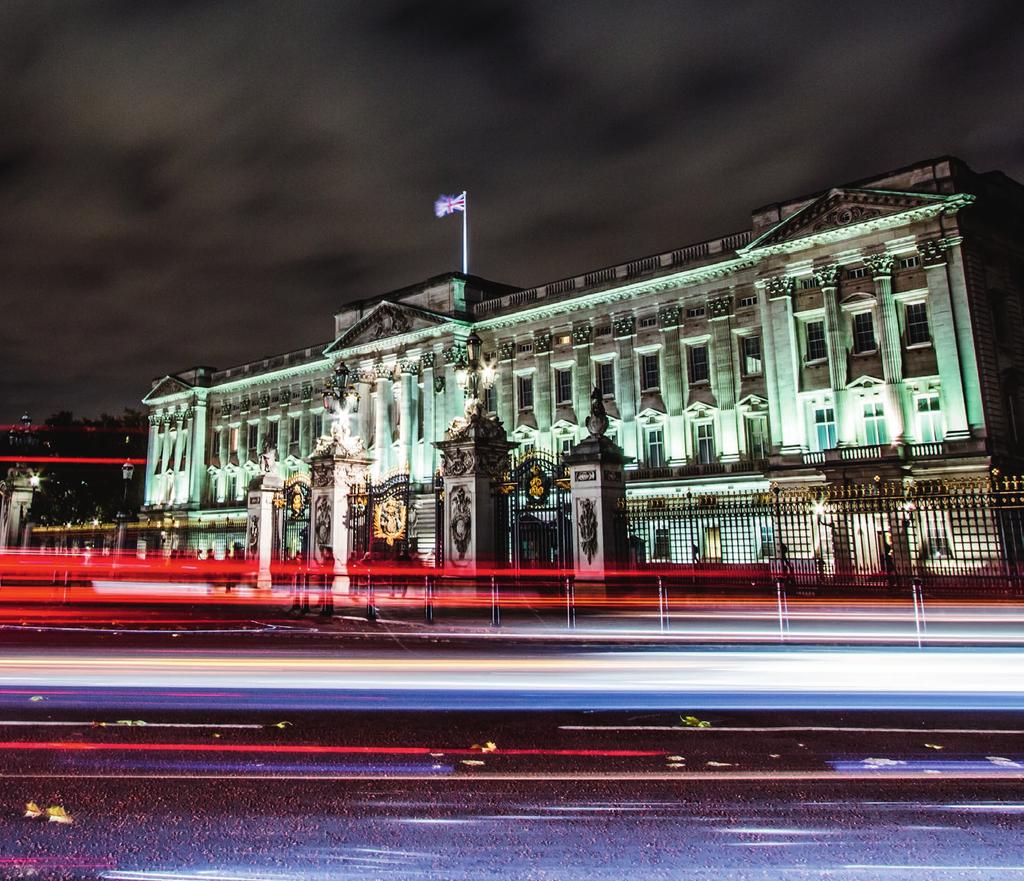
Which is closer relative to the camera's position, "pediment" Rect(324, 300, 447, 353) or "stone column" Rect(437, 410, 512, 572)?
"stone column" Rect(437, 410, 512, 572)

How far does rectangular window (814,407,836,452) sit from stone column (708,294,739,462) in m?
5.11

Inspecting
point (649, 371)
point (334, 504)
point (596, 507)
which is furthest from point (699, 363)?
point (596, 507)

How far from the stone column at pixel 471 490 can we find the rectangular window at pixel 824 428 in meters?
25.6

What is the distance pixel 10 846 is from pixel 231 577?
24.3 m

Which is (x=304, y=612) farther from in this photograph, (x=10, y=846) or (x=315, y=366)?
(x=315, y=366)

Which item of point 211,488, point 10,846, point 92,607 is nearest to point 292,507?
point 92,607

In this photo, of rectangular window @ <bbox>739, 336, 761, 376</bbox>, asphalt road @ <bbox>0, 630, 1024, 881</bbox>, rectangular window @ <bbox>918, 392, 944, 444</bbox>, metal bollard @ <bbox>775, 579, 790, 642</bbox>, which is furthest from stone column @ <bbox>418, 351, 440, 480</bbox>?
asphalt road @ <bbox>0, 630, 1024, 881</bbox>

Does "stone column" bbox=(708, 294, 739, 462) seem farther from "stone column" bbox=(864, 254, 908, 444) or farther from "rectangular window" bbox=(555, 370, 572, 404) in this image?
"rectangular window" bbox=(555, 370, 572, 404)

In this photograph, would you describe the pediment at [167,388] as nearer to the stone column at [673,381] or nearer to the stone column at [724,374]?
the stone column at [673,381]

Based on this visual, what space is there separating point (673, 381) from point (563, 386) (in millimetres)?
8255

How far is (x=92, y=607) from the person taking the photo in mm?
23828

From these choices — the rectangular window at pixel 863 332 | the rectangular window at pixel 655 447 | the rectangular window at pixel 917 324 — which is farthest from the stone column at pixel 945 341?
the rectangular window at pixel 655 447

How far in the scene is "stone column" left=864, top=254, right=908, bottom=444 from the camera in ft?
123

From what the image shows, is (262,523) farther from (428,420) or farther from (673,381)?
(428,420)
